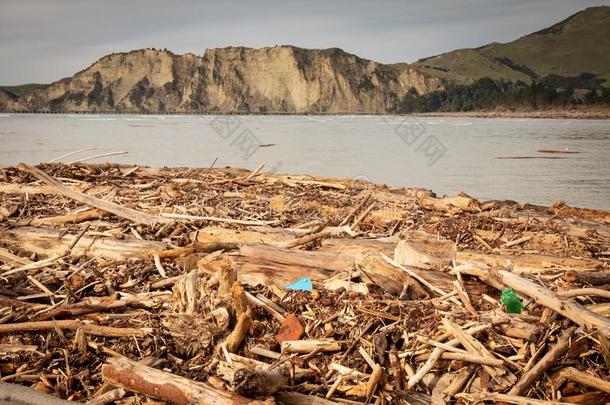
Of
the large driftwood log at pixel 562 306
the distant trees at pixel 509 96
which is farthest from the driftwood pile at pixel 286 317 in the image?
the distant trees at pixel 509 96

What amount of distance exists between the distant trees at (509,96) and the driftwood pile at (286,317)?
12113 centimetres

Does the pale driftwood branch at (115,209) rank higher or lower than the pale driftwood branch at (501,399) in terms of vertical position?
higher

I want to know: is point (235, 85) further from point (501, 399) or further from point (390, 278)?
point (501, 399)

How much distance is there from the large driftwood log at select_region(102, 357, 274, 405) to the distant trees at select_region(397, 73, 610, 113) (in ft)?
405

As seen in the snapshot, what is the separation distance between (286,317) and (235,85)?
192m

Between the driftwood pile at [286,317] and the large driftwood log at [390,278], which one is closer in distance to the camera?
the driftwood pile at [286,317]

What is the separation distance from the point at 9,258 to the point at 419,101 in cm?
16514

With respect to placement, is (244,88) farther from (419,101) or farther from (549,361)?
(549,361)

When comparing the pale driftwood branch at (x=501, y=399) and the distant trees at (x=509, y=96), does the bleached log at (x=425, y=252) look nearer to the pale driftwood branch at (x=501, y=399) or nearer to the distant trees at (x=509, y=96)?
the pale driftwood branch at (x=501, y=399)

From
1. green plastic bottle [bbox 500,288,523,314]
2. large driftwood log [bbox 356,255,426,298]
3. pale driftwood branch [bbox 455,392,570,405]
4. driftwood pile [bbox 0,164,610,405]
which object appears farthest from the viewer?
large driftwood log [bbox 356,255,426,298]

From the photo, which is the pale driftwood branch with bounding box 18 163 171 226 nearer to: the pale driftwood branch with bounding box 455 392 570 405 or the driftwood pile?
the driftwood pile

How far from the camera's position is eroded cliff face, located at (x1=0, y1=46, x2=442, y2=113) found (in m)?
183

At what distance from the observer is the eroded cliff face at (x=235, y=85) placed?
183 meters

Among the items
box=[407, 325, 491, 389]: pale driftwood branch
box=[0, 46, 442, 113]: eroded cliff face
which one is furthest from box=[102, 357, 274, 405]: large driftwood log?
box=[0, 46, 442, 113]: eroded cliff face
